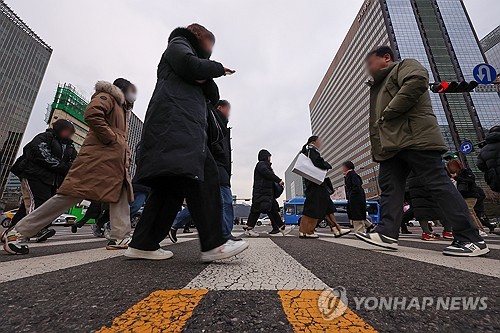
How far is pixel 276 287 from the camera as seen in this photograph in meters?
1.08

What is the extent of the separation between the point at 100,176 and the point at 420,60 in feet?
261

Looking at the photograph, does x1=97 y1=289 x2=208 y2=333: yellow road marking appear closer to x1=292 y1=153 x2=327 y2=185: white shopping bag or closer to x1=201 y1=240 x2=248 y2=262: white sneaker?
x1=201 y1=240 x2=248 y2=262: white sneaker

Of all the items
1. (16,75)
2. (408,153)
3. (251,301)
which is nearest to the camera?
(251,301)

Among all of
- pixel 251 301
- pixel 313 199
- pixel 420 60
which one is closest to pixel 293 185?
pixel 420 60

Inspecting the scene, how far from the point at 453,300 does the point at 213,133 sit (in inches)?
69.1

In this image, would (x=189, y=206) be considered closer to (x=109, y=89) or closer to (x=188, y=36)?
(x=188, y=36)

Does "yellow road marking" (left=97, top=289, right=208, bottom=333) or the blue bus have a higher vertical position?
the blue bus

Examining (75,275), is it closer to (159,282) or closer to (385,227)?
(159,282)

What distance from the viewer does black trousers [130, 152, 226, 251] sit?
1.73 meters

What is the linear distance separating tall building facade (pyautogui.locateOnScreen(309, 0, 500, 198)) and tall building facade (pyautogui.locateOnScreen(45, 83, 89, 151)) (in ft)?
222

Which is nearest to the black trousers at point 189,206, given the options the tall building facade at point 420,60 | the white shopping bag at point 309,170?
the white shopping bag at point 309,170

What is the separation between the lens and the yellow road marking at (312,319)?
667 mm

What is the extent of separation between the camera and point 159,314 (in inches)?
30.0

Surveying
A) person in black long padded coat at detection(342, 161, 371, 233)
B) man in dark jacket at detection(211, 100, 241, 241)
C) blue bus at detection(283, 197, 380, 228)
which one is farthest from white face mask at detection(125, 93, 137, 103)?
blue bus at detection(283, 197, 380, 228)
